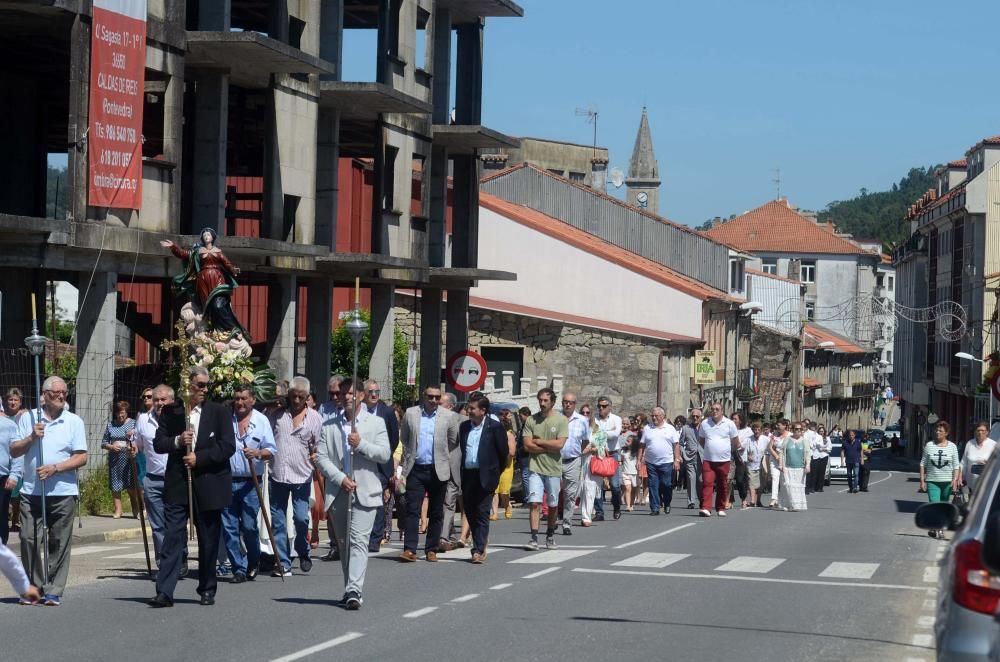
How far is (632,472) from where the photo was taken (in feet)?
94.8

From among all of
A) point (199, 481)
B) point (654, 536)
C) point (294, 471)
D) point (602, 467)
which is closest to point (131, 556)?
point (294, 471)

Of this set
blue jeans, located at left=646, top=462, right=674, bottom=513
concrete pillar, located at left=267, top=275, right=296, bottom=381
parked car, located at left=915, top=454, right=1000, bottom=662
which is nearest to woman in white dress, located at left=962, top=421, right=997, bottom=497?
blue jeans, located at left=646, top=462, right=674, bottom=513

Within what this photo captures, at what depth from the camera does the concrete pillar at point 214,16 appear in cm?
2772

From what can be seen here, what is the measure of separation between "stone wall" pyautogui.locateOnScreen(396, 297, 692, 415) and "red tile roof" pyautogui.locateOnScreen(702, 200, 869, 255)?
70.5 m

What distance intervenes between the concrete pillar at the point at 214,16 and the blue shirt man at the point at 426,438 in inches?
497

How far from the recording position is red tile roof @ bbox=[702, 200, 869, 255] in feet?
407

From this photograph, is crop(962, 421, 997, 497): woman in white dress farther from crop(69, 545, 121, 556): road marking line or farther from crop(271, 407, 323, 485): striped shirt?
crop(69, 545, 121, 556): road marking line

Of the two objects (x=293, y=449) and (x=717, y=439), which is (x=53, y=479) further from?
(x=717, y=439)

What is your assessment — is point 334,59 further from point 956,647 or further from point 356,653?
point 956,647

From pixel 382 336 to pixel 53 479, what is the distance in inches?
926

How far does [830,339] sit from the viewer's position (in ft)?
360

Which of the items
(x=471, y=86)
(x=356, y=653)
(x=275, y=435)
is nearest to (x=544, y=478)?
(x=275, y=435)

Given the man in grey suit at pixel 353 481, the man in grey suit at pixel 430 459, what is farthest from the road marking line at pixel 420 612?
the man in grey suit at pixel 430 459

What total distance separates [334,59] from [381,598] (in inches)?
808
